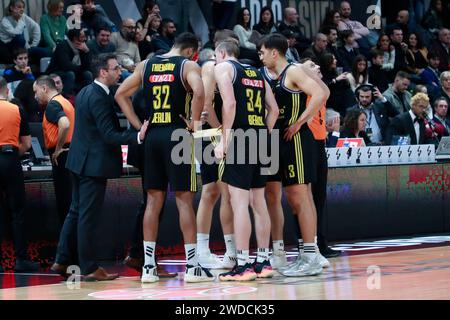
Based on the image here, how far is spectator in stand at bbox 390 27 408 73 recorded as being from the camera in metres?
20.2

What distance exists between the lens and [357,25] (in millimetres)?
20281

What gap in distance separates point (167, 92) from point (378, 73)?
10.4 m

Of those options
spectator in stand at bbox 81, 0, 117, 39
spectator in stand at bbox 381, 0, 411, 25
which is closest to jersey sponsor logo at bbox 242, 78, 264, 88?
spectator in stand at bbox 81, 0, 117, 39

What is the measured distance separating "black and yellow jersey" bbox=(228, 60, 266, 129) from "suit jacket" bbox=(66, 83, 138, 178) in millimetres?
960

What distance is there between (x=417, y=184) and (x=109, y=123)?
234 inches

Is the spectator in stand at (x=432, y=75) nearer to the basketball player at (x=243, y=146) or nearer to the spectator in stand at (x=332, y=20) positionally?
the spectator in stand at (x=332, y=20)

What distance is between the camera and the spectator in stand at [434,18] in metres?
21.9

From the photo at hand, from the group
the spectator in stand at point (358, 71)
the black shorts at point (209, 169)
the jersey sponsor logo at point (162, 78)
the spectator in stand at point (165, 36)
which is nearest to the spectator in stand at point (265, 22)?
the spectator in stand at point (358, 71)

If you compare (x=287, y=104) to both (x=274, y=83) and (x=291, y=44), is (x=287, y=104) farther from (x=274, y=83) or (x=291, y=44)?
(x=291, y=44)

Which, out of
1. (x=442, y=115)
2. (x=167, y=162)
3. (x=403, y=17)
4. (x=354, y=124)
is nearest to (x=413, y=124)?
(x=442, y=115)
